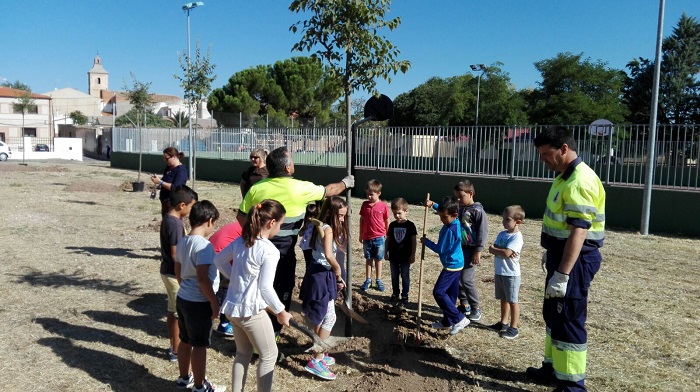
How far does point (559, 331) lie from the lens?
12.5 ft

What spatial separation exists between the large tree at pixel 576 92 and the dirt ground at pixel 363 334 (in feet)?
94.3

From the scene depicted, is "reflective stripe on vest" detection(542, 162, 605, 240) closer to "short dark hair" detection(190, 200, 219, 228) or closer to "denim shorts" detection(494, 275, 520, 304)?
"denim shorts" detection(494, 275, 520, 304)

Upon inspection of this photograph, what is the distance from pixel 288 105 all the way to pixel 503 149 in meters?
33.2

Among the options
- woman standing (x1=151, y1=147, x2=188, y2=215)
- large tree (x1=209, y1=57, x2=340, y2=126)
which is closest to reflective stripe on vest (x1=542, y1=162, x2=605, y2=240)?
woman standing (x1=151, y1=147, x2=188, y2=215)

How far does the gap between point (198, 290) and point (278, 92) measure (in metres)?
43.5

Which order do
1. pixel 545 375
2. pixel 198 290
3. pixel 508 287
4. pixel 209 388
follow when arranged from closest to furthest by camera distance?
1. pixel 198 290
2. pixel 209 388
3. pixel 545 375
4. pixel 508 287

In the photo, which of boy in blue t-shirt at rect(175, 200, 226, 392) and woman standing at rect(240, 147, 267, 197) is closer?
boy in blue t-shirt at rect(175, 200, 226, 392)

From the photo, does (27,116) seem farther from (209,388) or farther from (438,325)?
(209,388)

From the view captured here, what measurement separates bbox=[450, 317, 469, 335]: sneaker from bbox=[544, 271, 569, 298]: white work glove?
168cm

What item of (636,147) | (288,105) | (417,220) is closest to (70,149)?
(288,105)

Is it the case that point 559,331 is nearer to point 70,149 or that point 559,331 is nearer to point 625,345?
point 625,345

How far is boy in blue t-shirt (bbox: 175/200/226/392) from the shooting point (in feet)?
12.1

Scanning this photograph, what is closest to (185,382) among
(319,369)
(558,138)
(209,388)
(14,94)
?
(209,388)

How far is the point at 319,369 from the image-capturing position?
14.6ft
